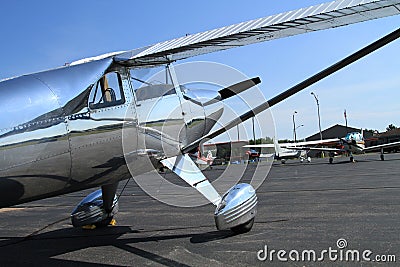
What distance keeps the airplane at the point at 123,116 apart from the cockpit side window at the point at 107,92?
16 millimetres

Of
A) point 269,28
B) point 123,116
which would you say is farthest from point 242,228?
point 269,28

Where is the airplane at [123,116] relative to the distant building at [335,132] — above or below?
above

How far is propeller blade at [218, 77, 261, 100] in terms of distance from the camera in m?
8.57

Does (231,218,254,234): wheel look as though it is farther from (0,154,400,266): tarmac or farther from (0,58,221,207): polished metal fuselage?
(0,58,221,207): polished metal fuselage

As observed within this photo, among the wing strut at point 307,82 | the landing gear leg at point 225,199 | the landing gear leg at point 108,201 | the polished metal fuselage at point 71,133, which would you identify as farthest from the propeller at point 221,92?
the landing gear leg at point 108,201

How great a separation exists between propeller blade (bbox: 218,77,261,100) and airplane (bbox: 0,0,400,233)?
1.56ft

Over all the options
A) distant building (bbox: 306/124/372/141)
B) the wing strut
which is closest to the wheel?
the wing strut

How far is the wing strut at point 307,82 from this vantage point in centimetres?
613

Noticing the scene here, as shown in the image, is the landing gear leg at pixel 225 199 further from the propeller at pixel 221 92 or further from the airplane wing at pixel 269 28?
the airplane wing at pixel 269 28

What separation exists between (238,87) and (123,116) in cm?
296

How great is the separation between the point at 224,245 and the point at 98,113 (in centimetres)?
290

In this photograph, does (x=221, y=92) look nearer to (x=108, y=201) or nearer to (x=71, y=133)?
(x=108, y=201)

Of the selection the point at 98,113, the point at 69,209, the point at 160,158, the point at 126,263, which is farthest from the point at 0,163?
the point at 69,209

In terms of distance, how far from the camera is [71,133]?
19.0 ft
